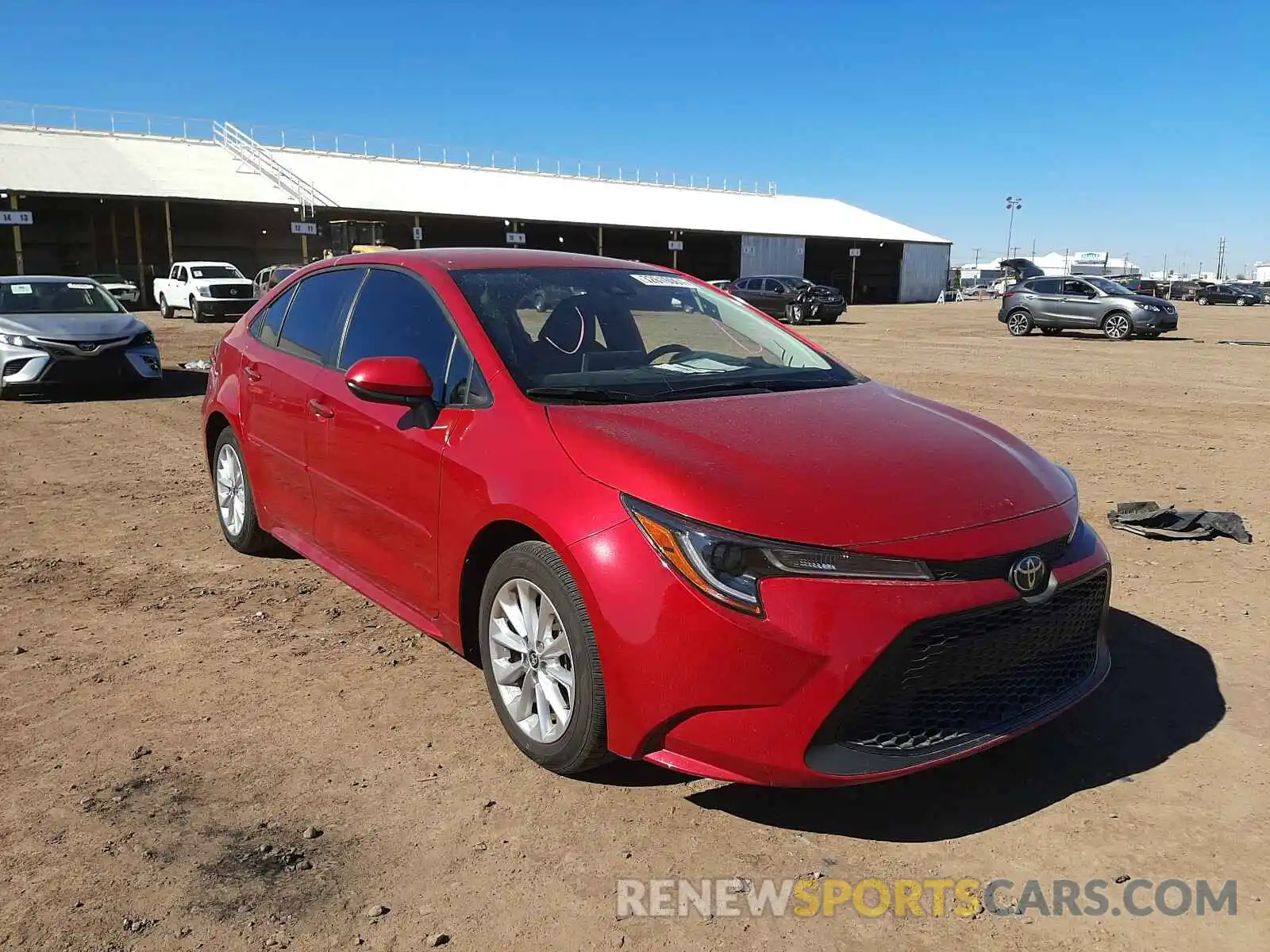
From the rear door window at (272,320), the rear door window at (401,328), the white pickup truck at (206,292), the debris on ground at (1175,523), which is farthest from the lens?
the white pickup truck at (206,292)

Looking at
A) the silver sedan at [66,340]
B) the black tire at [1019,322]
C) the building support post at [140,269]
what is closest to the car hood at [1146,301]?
the black tire at [1019,322]

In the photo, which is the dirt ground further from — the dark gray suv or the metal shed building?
the metal shed building

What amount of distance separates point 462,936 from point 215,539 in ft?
13.4

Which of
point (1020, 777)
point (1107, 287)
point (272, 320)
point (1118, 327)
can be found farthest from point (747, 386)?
point (1107, 287)

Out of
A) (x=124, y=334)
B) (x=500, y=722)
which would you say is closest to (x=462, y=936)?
(x=500, y=722)

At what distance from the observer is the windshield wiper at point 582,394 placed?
3.43 meters

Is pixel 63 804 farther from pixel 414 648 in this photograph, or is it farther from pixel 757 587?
pixel 757 587

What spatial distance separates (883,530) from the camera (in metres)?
2.73

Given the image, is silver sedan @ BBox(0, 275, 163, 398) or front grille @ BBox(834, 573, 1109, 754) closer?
front grille @ BBox(834, 573, 1109, 754)

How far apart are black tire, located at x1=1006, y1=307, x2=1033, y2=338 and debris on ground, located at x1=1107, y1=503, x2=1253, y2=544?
2147 cm

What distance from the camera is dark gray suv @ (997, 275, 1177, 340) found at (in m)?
24.4

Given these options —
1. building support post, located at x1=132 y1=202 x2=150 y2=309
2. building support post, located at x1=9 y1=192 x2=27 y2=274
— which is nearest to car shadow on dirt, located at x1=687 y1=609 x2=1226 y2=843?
building support post, located at x1=9 y1=192 x2=27 y2=274

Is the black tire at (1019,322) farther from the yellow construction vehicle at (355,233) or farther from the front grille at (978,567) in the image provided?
the yellow construction vehicle at (355,233)

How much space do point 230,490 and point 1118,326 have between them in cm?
2409
